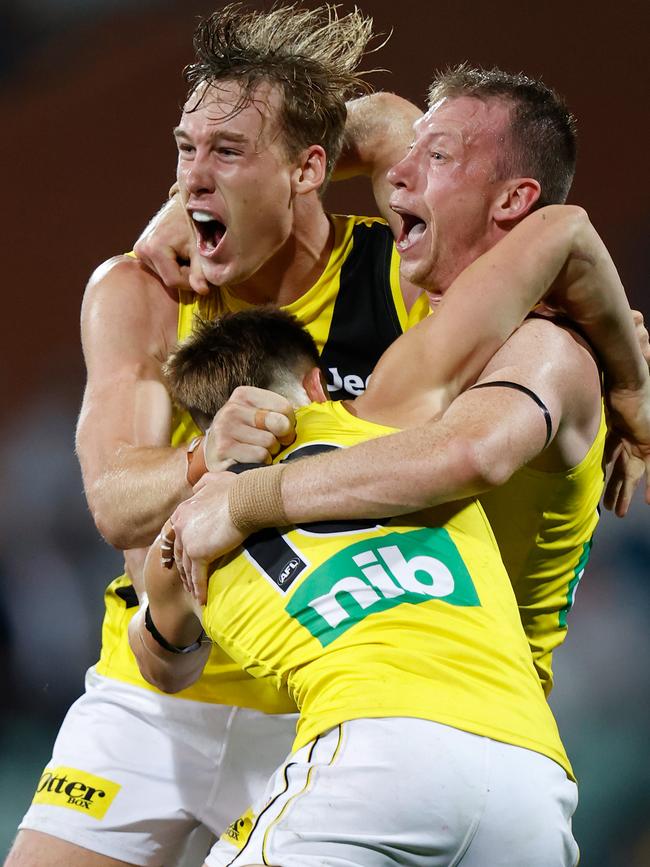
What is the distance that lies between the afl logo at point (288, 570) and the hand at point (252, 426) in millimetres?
262

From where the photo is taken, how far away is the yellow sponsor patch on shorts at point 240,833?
1.91 m

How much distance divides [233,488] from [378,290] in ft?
4.06

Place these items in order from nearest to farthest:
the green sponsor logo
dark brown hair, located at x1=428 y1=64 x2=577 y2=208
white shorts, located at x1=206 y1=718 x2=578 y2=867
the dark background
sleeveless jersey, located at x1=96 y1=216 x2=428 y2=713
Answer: white shorts, located at x1=206 y1=718 x2=578 y2=867, the green sponsor logo, dark brown hair, located at x1=428 y1=64 x2=577 y2=208, sleeveless jersey, located at x1=96 y1=216 x2=428 y2=713, the dark background

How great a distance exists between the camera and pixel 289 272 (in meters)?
3.13

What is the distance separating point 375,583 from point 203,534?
333 millimetres

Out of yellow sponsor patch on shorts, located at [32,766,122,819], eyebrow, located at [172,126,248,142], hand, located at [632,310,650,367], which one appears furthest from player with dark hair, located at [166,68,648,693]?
yellow sponsor patch on shorts, located at [32,766,122,819]

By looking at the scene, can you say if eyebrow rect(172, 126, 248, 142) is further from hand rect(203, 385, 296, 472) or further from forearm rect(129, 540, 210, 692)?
forearm rect(129, 540, 210, 692)

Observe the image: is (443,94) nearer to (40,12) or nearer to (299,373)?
(299,373)

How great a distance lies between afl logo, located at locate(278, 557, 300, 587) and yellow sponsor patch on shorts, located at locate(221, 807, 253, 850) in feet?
1.29

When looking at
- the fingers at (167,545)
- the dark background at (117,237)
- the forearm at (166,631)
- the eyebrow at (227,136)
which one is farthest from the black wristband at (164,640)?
the dark background at (117,237)

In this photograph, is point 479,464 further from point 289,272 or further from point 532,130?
point 289,272

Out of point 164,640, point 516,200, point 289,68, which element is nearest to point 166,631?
point 164,640

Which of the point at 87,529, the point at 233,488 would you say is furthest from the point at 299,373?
the point at 87,529

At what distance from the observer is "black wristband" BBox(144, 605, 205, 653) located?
2371 millimetres
